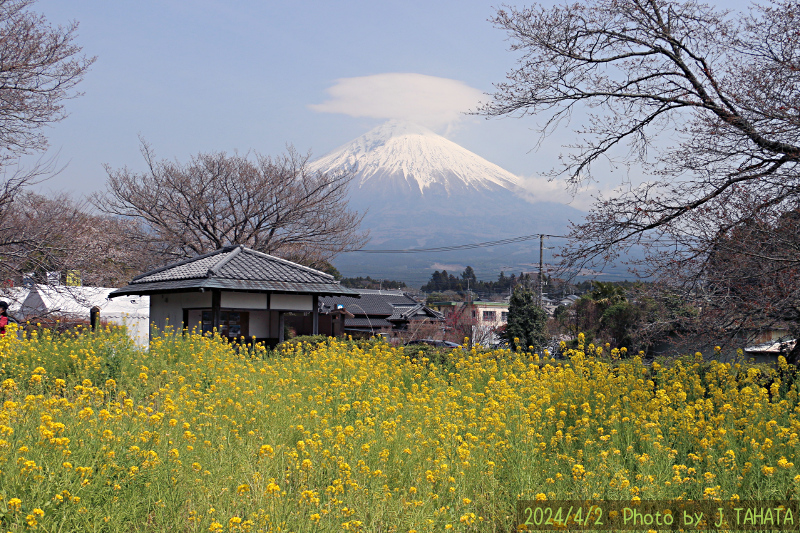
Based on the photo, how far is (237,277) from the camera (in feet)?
48.7

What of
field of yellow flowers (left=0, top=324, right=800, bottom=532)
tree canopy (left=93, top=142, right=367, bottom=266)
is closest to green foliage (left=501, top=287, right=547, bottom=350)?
tree canopy (left=93, top=142, right=367, bottom=266)

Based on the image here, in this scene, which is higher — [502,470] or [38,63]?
[38,63]

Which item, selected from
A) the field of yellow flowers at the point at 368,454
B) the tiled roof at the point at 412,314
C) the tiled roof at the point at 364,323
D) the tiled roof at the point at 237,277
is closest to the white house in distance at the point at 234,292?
the tiled roof at the point at 237,277

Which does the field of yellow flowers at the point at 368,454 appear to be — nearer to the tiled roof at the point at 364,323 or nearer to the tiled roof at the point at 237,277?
the tiled roof at the point at 237,277

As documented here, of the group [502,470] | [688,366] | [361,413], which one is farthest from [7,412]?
[688,366]

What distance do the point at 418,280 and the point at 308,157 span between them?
12672 cm

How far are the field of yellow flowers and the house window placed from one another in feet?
26.5

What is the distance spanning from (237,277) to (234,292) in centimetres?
39

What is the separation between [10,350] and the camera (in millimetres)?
7852

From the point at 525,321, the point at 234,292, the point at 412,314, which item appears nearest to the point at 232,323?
the point at 234,292

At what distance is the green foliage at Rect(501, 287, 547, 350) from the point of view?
89.8ft

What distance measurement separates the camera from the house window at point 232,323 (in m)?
15.2

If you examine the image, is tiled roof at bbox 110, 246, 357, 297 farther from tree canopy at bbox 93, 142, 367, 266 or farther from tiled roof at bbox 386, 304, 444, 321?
tiled roof at bbox 386, 304, 444, 321

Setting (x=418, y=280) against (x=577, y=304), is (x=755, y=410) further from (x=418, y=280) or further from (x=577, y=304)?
(x=418, y=280)
